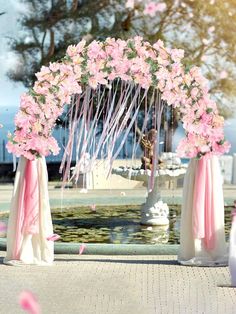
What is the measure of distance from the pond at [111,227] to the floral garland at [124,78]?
2332 mm

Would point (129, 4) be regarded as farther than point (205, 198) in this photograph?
Yes

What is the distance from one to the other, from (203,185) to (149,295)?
1967 mm

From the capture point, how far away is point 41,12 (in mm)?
24578

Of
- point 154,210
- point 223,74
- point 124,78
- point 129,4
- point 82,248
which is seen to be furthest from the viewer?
point 223,74

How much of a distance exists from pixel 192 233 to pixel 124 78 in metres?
1.85

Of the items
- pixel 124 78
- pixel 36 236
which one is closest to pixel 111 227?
pixel 36 236

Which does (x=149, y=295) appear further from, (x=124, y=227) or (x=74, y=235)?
(x=124, y=227)

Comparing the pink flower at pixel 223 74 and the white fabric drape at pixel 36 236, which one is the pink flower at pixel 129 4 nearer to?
the pink flower at pixel 223 74

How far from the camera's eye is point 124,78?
822 cm

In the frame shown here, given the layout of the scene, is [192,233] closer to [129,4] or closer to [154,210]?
[154,210]

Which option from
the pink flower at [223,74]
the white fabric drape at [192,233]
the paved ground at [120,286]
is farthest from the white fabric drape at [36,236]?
the pink flower at [223,74]

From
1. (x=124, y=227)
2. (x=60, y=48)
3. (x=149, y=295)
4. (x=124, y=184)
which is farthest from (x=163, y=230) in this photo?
(x=60, y=48)

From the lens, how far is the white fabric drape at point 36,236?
26.2 ft

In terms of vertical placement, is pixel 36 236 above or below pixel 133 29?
below
